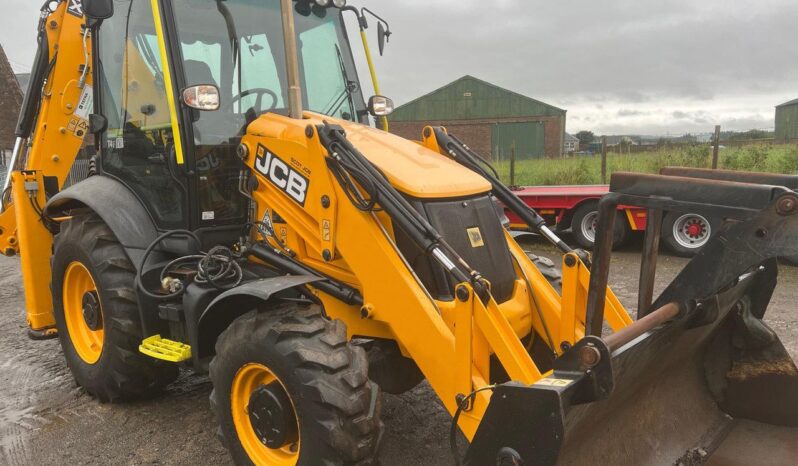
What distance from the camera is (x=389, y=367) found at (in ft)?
11.0

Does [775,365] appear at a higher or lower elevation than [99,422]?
higher

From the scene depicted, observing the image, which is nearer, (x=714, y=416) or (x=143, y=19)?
(x=714, y=416)

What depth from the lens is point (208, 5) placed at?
378cm

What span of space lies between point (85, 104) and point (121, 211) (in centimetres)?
157

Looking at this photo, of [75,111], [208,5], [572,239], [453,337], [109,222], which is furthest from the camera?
[572,239]

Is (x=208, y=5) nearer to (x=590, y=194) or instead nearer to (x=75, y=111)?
(x=75, y=111)

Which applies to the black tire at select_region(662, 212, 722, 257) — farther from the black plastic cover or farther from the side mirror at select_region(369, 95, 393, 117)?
the black plastic cover

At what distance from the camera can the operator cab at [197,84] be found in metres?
3.70

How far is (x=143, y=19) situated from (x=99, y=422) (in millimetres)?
2552

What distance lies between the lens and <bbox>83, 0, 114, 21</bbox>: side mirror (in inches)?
142

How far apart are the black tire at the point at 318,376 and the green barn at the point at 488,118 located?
29.2 meters

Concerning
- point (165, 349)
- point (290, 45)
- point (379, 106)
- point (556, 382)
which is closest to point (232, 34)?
point (290, 45)

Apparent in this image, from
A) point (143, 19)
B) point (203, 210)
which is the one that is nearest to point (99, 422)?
point (203, 210)

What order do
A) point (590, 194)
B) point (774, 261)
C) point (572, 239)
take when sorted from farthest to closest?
point (572, 239)
point (590, 194)
point (774, 261)
